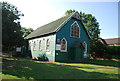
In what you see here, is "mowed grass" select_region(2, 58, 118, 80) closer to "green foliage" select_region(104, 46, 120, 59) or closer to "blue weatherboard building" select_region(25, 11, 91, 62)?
"blue weatherboard building" select_region(25, 11, 91, 62)

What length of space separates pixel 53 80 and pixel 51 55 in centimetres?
1332

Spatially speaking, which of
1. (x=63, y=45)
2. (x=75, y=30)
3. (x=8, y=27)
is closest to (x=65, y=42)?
(x=63, y=45)

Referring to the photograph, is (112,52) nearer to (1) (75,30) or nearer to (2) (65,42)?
(1) (75,30)

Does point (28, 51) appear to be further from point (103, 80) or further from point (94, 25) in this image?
point (94, 25)

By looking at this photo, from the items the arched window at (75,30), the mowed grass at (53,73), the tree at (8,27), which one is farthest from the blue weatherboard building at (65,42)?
the mowed grass at (53,73)

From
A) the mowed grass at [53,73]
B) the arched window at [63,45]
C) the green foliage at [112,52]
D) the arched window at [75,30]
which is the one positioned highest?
the arched window at [75,30]

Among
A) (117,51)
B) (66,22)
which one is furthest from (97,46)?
(66,22)

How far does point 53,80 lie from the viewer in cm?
718

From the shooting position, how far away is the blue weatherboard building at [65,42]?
792 inches

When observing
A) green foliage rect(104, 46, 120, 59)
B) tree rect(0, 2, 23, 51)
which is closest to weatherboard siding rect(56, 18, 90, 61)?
tree rect(0, 2, 23, 51)

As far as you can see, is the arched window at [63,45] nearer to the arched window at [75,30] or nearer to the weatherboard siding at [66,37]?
the weatherboard siding at [66,37]

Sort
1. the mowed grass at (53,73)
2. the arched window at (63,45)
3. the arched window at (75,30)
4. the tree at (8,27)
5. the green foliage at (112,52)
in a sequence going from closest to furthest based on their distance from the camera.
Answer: the mowed grass at (53,73) < the tree at (8,27) < the arched window at (63,45) < the arched window at (75,30) < the green foliage at (112,52)

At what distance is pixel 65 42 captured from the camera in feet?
69.6

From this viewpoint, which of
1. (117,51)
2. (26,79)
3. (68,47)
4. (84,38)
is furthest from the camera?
(117,51)
